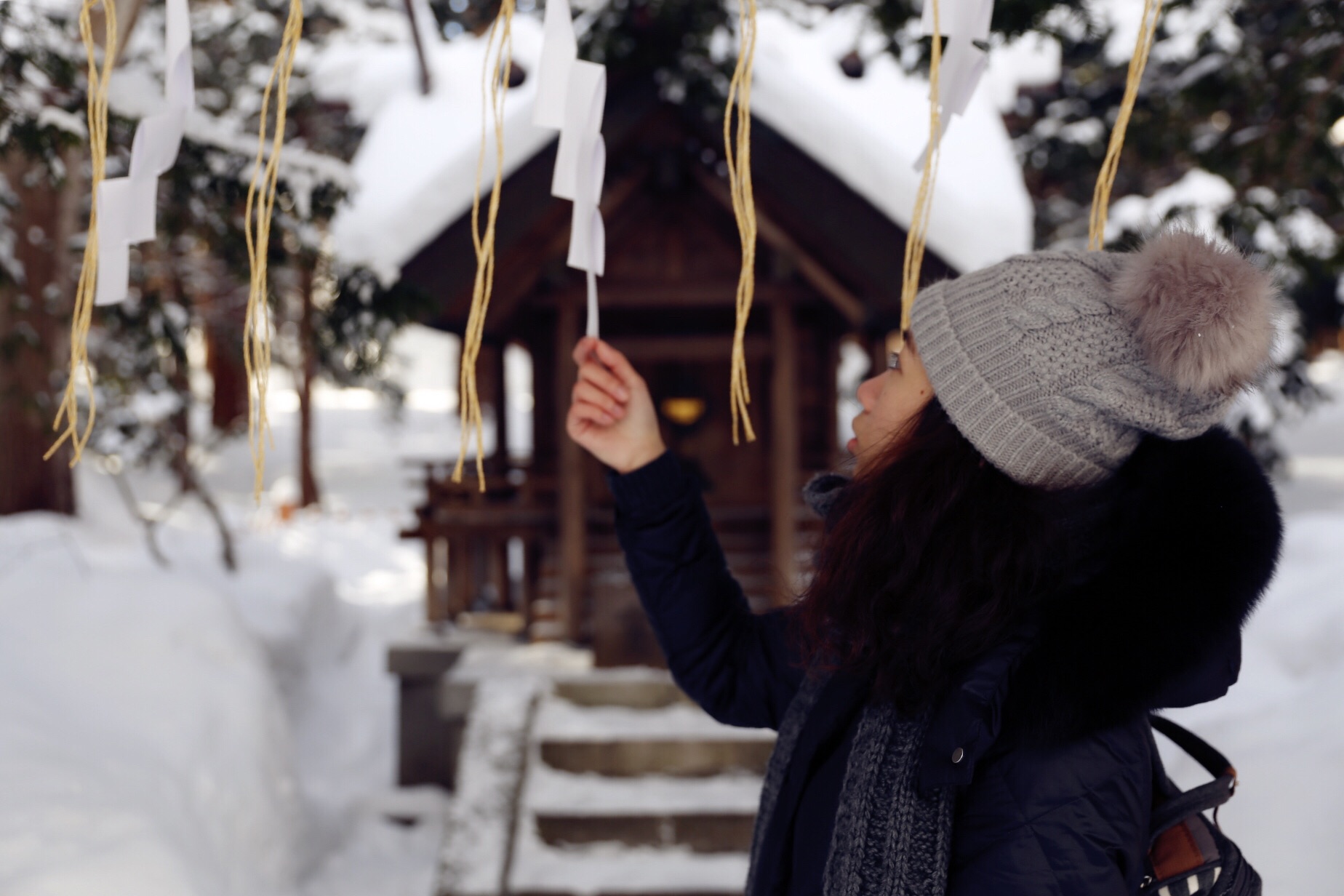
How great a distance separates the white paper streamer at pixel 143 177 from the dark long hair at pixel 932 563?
1178 mm

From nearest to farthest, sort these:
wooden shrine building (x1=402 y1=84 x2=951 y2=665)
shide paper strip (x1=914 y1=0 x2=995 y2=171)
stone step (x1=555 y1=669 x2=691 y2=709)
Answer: shide paper strip (x1=914 y1=0 x2=995 y2=171)
wooden shrine building (x1=402 y1=84 x2=951 y2=665)
stone step (x1=555 y1=669 x2=691 y2=709)

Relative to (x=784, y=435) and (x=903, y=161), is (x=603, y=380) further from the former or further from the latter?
(x=784, y=435)

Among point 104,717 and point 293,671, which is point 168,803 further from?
point 293,671

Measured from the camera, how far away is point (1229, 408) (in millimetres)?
1360

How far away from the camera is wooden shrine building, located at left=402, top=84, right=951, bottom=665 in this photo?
4.50 m

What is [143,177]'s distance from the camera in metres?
1.48

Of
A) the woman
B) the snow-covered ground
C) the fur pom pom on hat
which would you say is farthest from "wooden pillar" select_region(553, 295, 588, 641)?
the fur pom pom on hat

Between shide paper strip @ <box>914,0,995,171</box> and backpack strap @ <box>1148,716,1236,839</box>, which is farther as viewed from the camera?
shide paper strip @ <box>914,0,995,171</box>

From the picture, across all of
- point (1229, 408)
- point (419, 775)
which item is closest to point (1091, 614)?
point (1229, 408)

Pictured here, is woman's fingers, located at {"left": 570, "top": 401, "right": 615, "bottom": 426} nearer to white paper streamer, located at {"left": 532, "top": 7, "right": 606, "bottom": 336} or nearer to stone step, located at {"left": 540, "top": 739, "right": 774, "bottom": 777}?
A: white paper streamer, located at {"left": 532, "top": 7, "right": 606, "bottom": 336}

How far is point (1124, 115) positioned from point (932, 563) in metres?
0.82

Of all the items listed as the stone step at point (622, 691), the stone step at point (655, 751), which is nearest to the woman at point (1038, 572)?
the stone step at point (655, 751)

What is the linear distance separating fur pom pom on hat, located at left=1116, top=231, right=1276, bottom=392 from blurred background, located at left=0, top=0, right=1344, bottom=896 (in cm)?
21

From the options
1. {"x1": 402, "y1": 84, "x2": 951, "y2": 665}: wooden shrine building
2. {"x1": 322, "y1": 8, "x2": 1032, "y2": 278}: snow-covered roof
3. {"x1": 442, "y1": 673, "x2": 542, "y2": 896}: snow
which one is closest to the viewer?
{"x1": 442, "y1": 673, "x2": 542, "y2": 896}: snow
